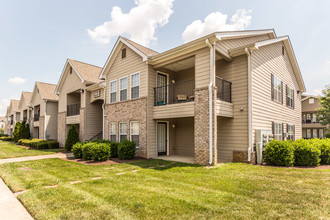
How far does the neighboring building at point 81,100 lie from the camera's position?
58.0ft

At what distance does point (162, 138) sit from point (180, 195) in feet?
26.7

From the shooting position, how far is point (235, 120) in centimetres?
1032

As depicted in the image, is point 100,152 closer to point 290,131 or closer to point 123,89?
point 123,89

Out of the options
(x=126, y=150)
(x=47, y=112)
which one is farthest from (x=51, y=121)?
(x=126, y=150)

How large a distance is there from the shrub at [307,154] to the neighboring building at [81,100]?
13977mm

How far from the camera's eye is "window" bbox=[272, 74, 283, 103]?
12.3 meters

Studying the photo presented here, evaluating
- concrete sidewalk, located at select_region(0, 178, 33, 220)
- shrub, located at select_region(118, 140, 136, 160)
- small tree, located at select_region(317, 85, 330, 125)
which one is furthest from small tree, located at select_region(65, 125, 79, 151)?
small tree, located at select_region(317, 85, 330, 125)

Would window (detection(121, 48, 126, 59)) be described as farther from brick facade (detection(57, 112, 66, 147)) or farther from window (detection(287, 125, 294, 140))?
window (detection(287, 125, 294, 140))

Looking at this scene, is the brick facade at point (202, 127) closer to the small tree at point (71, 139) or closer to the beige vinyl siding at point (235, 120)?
the beige vinyl siding at point (235, 120)

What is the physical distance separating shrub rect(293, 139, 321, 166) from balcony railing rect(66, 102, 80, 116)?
59.1 ft

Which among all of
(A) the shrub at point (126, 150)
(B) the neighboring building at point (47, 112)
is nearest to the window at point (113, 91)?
(A) the shrub at point (126, 150)

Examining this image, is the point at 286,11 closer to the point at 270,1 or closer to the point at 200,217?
the point at 270,1

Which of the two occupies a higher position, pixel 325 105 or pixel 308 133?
pixel 325 105

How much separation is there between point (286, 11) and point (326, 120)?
21927 millimetres
